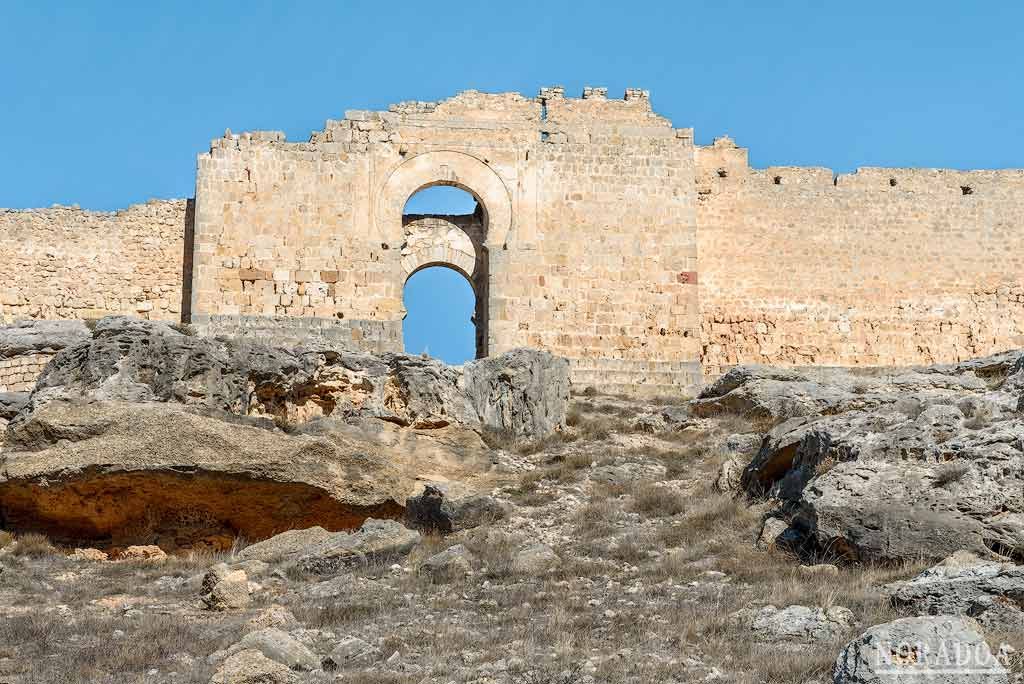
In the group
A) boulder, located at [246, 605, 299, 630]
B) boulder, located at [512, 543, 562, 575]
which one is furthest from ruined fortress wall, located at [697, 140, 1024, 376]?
boulder, located at [246, 605, 299, 630]

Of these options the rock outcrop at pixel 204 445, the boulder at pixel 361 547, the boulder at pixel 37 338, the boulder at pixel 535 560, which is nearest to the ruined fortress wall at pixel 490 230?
the boulder at pixel 37 338

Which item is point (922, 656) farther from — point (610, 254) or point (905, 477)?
point (610, 254)

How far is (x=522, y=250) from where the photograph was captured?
62.3 feet

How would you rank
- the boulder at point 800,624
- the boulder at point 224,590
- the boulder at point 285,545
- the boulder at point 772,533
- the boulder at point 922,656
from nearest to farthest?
the boulder at point 922,656 < the boulder at point 800,624 < the boulder at point 224,590 < the boulder at point 772,533 < the boulder at point 285,545

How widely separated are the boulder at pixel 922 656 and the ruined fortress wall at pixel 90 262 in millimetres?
13667

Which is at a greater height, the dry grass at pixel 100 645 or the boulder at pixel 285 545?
the boulder at pixel 285 545

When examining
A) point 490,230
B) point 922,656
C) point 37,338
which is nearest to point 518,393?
point 490,230

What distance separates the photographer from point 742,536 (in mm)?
10922

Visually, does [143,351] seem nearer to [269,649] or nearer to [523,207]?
[269,649]

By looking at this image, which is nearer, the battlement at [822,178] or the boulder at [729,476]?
the boulder at [729,476]

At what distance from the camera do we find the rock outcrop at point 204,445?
11.8m

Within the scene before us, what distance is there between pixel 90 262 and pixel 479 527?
9442mm

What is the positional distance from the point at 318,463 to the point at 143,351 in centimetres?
213

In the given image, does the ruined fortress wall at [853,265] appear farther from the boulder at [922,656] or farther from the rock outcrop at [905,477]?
the boulder at [922,656]
